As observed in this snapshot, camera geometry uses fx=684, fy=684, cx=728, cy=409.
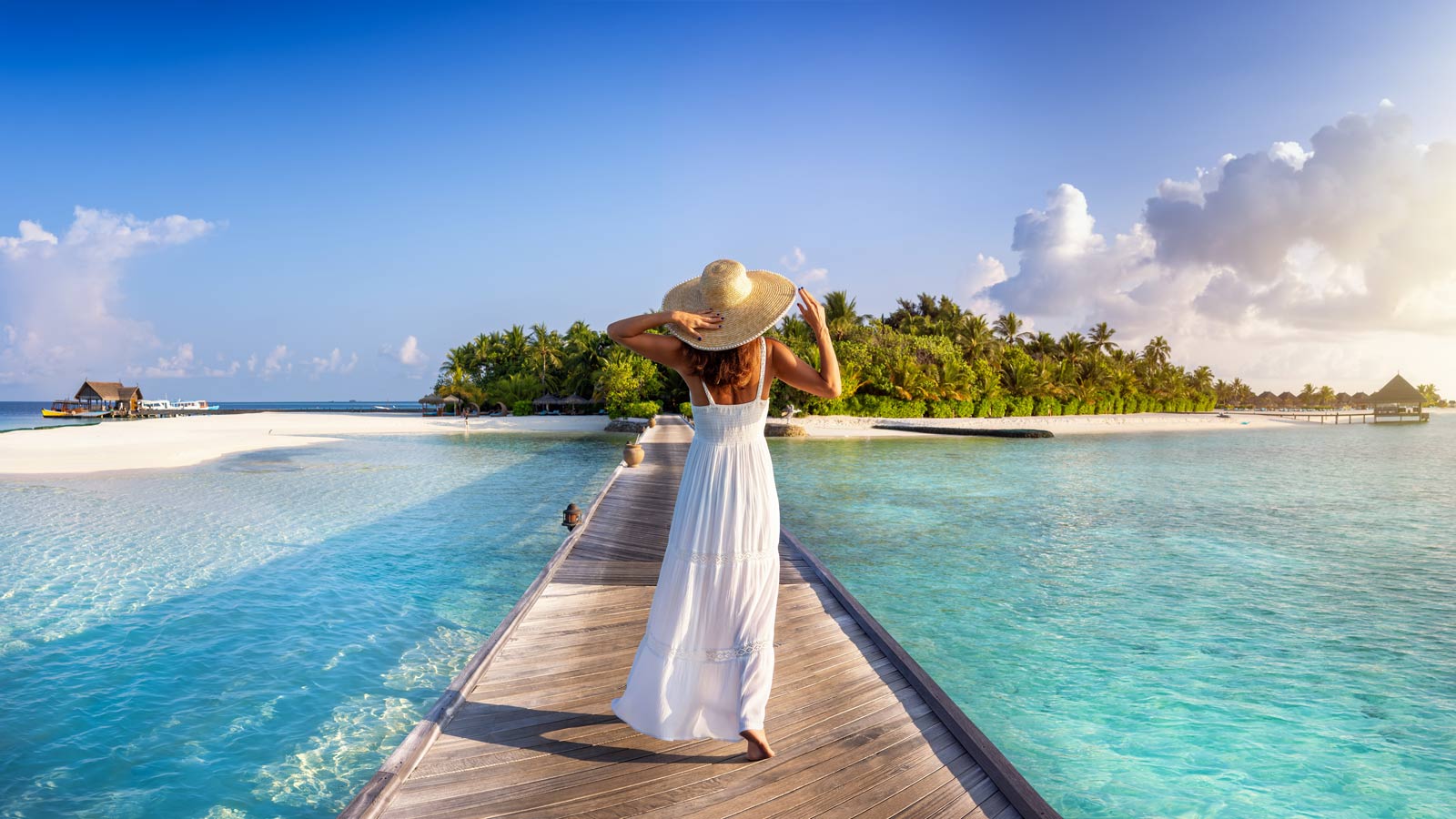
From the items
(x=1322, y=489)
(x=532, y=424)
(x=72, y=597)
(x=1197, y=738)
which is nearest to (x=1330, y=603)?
(x=1197, y=738)

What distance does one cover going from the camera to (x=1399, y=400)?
74.9 m

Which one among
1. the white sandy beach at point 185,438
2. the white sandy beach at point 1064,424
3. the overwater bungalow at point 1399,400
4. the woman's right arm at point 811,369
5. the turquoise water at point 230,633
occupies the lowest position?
the turquoise water at point 230,633

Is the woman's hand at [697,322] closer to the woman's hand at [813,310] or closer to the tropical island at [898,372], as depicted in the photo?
the woman's hand at [813,310]

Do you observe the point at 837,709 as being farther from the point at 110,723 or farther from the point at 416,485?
the point at 416,485

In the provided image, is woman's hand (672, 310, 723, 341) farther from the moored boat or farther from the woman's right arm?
the moored boat

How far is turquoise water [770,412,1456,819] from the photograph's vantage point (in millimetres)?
4547

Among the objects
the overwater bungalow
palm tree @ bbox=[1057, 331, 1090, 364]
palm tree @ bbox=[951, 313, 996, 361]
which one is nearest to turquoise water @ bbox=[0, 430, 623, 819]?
palm tree @ bbox=[951, 313, 996, 361]

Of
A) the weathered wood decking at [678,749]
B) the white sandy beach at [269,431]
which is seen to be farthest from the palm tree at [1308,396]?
the weathered wood decking at [678,749]

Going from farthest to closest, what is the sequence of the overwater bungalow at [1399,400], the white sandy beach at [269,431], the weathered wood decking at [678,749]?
the overwater bungalow at [1399,400], the white sandy beach at [269,431], the weathered wood decking at [678,749]

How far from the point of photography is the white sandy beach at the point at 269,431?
21812 mm

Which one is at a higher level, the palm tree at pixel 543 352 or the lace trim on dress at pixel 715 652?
the palm tree at pixel 543 352

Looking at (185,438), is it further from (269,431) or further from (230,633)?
(230,633)

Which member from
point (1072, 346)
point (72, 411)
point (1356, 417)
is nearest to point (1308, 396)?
point (1356, 417)

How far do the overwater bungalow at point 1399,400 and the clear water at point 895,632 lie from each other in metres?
77.9
